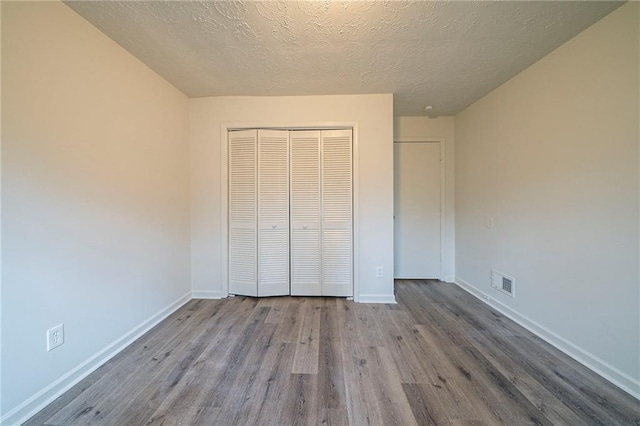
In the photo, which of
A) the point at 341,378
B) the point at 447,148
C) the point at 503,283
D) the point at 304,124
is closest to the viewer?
the point at 341,378

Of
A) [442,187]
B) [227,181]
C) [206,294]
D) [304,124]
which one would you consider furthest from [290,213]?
[442,187]

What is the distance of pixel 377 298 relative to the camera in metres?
2.65

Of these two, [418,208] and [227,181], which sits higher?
[227,181]

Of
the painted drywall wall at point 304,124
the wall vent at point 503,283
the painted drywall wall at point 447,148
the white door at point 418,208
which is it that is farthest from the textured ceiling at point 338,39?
the wall vent at point 503,283

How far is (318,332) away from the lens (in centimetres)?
203

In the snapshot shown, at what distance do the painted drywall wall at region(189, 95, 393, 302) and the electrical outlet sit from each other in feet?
4.38

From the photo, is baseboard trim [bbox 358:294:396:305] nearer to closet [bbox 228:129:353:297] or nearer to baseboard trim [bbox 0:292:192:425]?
closet [bbox 228:129:353:297]

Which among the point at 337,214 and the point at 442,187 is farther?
the point at 442,187

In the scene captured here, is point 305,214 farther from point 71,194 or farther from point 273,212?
point 71,194

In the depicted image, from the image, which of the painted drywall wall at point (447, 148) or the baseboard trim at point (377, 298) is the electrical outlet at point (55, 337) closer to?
the baseboard trim at point (377, 298)

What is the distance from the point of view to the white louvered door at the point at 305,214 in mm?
2715

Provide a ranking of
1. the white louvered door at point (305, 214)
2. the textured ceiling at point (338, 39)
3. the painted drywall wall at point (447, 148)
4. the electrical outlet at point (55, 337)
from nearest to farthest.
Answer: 1. the electrical outlet at point (55, 337)
2. the textured ceiling at point (338, 39)
3. the white louvered door at point (305, 214)
4. the painted drywall wall at point (447, 148)

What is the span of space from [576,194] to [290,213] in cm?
248

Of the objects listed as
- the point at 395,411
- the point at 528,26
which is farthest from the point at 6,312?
the point at 528,26
